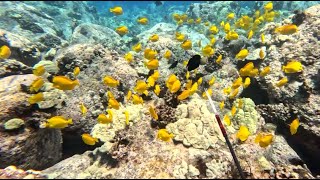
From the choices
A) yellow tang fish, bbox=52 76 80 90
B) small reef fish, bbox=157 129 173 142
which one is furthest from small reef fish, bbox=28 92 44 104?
small reef fish, bbox=157 129 173 142

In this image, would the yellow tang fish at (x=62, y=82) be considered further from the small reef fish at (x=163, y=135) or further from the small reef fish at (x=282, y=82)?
the small reef fish at (x=282, y=82)

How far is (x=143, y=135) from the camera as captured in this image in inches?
225

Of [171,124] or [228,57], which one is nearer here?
[171,124]

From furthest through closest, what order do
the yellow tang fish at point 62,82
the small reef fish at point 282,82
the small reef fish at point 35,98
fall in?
1. the small reef fish at point 282,82
2. the small reef fish at point 35,98
3. the yellow tang fish at point 62,82

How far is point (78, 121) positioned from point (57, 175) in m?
2.17

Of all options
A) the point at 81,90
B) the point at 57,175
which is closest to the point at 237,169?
the point at 57,175

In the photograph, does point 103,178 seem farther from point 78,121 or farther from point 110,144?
point 78,121

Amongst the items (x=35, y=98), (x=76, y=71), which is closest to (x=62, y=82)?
(x=35, y=98)

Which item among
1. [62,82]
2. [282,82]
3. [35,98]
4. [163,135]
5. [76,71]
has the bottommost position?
[163,135]

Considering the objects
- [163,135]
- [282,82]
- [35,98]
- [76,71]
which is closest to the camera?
[163,135]

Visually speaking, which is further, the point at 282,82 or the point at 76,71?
the point at 76,71

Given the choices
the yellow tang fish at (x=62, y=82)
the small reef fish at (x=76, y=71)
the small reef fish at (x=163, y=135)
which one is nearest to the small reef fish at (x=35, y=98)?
the yellow tang fish at (x=62, y=82)

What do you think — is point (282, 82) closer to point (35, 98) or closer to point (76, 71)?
point (76, 71)

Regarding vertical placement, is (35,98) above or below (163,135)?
above
